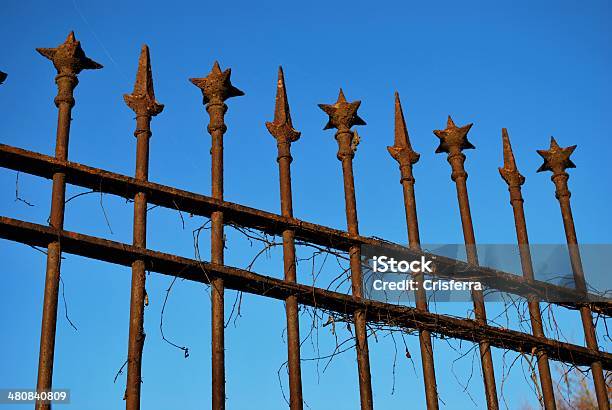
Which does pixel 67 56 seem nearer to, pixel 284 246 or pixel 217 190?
pixel 217 190

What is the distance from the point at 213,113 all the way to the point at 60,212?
4.66 ft

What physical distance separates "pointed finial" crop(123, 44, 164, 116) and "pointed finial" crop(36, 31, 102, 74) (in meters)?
0.36

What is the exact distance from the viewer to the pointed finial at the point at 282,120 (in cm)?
645

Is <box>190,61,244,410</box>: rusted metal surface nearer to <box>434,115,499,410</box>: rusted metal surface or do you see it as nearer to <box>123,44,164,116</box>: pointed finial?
<box>123,44,164,116</box>: pointed finial

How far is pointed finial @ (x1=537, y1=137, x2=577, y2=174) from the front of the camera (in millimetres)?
7656

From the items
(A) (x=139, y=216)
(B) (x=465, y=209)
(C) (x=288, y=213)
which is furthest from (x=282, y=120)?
(B) (x=465, y=209)

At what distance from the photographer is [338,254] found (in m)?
6.36

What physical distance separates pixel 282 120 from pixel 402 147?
3.29ft

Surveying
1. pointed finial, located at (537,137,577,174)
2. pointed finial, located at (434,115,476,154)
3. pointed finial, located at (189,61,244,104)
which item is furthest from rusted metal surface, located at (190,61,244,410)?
pointed finial, located at (537,137,577,174)

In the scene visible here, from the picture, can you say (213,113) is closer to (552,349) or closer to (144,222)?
(144,222)

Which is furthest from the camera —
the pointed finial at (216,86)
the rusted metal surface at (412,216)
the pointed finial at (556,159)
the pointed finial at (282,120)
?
the pointed finial at (556,159)

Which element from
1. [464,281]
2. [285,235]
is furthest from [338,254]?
[464,281]

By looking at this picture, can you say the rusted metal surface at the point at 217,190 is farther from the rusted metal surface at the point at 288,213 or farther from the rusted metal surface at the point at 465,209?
the rusted metal surface at the point at 465,209

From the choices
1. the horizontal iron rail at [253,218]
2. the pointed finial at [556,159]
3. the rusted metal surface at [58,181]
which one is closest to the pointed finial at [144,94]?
the rusted metal surface at [58,181]
